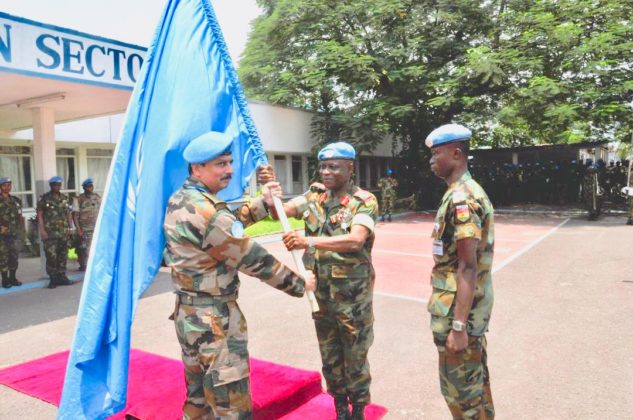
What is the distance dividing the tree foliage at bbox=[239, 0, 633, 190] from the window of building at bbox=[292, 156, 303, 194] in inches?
53.3

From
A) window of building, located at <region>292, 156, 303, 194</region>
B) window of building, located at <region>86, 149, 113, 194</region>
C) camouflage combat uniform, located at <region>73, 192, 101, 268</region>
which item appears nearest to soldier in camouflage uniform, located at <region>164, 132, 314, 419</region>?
camouflage combat uniform, located at <region>73, 192, 101, 268</region>

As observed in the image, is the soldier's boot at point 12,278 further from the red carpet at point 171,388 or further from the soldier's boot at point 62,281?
the red carpet at point 171,388

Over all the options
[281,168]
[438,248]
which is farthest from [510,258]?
[281,168]

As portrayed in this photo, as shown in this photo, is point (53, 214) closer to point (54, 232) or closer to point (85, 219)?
point (54, 232)

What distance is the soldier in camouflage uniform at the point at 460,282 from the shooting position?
254 centimetres

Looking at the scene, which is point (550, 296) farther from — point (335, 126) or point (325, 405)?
point (335, 126)

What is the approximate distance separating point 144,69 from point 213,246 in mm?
1345

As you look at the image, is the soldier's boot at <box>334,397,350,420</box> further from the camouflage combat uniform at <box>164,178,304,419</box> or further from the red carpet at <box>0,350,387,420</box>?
the camouflage combat uniform at <box>164,178,304,419</box>

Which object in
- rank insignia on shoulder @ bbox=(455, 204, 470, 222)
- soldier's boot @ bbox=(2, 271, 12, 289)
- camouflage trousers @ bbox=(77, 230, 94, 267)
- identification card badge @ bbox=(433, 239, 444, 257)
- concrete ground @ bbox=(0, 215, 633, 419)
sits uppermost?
rank insignia on shoulder @ bbox=(455, 204, 470, 222)

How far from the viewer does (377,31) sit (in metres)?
18.6

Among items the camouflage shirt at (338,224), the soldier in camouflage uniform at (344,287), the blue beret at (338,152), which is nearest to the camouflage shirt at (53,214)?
the camouflage shirt at (338,224)

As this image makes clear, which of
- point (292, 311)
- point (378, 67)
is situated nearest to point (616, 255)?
point (292, 311)

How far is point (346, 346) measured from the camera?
3.21 meters

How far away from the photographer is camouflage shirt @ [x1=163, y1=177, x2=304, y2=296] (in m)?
2.38
